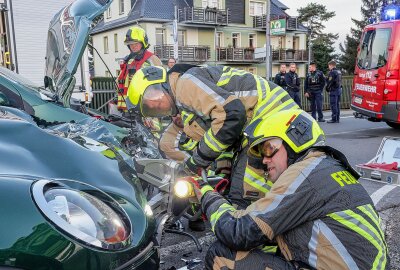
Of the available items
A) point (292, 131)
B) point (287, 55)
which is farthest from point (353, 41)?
point (292, 131)

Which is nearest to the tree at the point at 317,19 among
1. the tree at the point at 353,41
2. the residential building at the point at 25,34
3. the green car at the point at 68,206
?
the tree at the point at 353,41

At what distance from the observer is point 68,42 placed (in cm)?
378

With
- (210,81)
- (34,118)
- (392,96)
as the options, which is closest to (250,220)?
(210,81)

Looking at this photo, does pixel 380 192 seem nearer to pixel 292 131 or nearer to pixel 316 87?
pixel 292 131

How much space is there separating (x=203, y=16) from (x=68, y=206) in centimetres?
3167

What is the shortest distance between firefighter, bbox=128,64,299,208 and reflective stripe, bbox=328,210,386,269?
70 centimetres

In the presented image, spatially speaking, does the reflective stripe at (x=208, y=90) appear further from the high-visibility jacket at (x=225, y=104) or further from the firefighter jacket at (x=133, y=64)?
the firefighter jacket at (x=133, y=64)

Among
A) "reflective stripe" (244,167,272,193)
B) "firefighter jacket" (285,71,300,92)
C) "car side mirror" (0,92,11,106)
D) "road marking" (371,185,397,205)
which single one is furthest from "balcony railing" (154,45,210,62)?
"reflective stripe" (244,167,272,193)

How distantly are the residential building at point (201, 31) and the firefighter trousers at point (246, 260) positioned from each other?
27.5 meters

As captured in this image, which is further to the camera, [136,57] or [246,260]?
[136,57]

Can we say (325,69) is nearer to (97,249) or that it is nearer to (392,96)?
(392,96)

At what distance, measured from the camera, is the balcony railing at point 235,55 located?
3328 cm

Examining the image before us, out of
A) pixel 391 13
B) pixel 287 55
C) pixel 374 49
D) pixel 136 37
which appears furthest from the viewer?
pixel 287 55

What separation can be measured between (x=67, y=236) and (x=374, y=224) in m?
1.28
